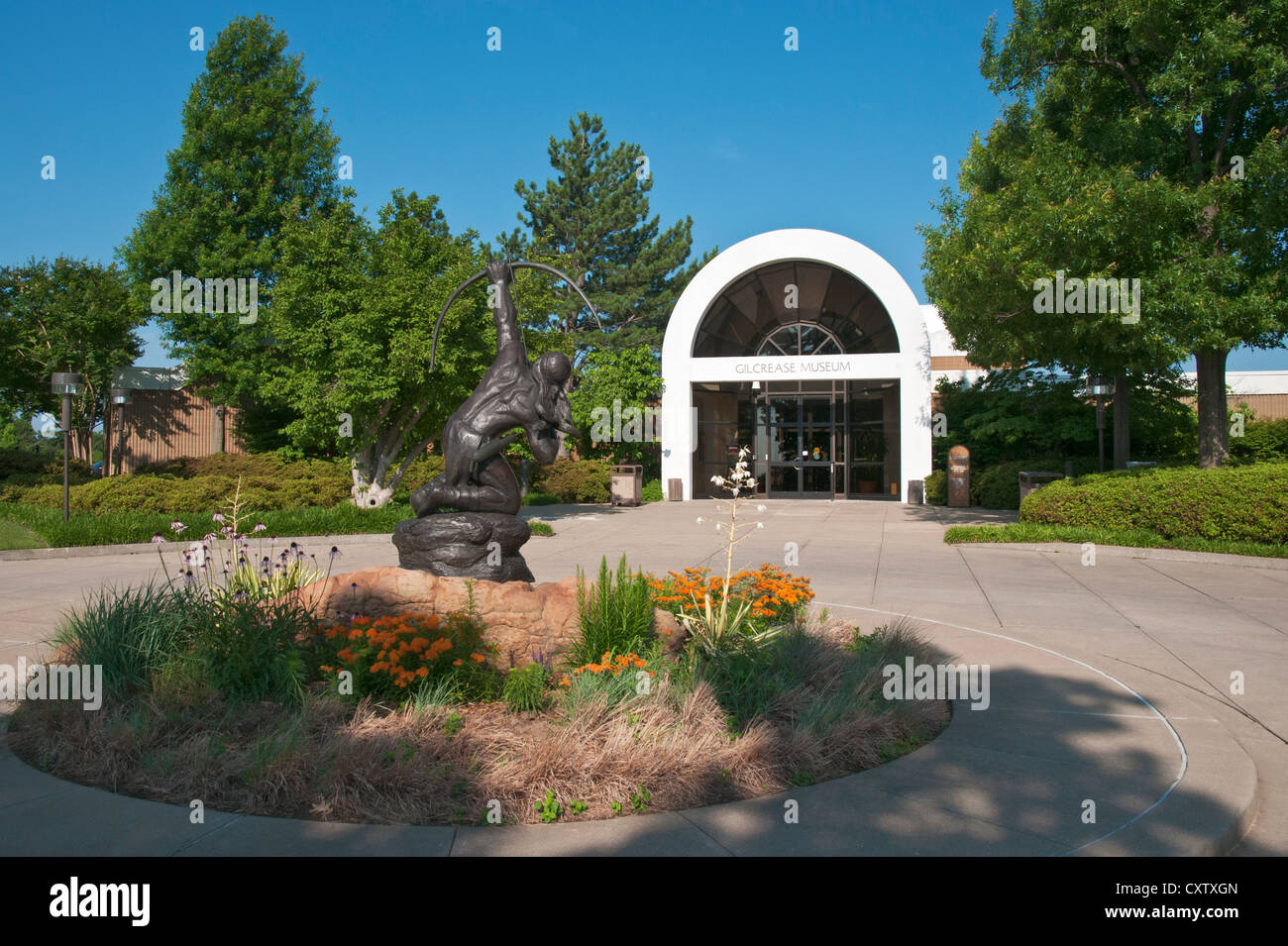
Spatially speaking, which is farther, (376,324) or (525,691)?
(376,324)

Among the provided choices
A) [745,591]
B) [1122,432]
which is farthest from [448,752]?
[1122,432]

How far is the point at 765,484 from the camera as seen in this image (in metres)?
27.3

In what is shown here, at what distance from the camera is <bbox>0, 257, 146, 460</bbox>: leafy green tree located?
22.9m

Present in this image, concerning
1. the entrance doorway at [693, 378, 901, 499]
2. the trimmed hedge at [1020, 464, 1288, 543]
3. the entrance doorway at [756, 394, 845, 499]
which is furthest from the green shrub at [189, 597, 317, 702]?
the entrance doorway at [756, 394, 845, 499]

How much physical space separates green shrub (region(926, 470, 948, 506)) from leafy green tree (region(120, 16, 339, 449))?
62.8ft

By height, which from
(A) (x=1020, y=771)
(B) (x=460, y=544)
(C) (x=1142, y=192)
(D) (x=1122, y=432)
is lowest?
(A) (x=1020, y=771)

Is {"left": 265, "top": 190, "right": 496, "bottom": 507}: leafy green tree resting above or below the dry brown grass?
above

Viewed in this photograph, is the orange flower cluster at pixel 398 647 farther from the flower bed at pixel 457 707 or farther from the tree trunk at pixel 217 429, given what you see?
the tree trunk at pixel 217 429

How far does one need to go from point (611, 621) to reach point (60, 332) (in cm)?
2493

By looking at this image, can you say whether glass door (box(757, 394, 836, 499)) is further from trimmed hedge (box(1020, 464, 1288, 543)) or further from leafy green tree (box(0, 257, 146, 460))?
leafy green tree (box(0, 257, 146, 460))

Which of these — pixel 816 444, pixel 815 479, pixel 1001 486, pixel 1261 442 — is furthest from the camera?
pixel 815 479

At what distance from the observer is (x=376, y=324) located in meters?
15.4

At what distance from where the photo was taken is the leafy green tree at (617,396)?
1033 inches

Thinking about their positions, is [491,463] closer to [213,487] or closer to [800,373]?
[213,487]
